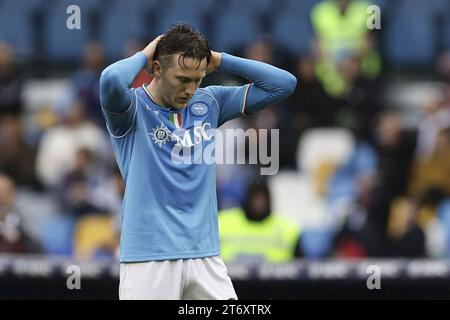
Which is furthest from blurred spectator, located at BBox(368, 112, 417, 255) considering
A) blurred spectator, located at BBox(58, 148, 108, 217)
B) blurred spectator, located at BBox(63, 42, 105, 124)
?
blurred spectator, located at BBox(63, 42, 105, 124)

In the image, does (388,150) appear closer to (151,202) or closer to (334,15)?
(334,15)

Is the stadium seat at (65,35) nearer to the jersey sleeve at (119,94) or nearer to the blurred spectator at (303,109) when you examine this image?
the blurred spectator at (303,109)

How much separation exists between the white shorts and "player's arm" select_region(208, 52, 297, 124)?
0.74 m

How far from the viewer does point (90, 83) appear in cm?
998

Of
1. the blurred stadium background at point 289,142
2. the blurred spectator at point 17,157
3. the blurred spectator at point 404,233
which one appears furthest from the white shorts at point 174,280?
the blurred spectator at point 17,157

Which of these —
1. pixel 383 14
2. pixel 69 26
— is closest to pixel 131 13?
→ pixel 69 26

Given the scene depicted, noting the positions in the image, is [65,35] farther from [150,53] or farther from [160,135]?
[160,135]

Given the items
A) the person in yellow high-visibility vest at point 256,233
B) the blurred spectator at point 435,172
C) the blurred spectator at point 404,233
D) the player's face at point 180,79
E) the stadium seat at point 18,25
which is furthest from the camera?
the stadium seat at point 18,25

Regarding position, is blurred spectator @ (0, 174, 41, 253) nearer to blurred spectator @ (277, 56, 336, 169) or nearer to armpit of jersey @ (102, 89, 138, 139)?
blurred spectator @ (277, 56, 336, 169)

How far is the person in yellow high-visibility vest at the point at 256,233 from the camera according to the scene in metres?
8.67

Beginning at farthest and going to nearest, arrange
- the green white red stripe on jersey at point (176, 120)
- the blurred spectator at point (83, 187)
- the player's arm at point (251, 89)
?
the blurred spectator at point (83, 187)
the player's arm at point (251, 89)
the green white red stripe on jersey at point (176, 120)

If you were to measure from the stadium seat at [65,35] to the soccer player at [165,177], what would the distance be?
5.89 metres

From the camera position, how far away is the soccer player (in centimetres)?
459

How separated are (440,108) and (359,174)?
1223mm
